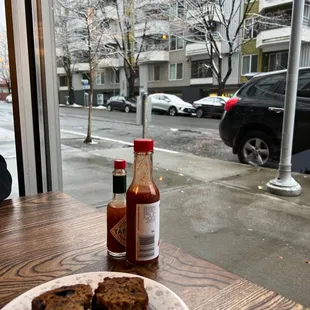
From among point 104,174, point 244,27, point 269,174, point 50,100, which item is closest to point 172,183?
point 104,174

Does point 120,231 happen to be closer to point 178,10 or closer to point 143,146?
point 143,146

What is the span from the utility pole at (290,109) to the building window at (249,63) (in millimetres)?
346

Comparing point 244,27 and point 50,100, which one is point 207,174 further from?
point 50,100

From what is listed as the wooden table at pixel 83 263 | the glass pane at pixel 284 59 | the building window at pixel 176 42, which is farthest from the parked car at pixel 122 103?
the wooden table at pixel 83 263

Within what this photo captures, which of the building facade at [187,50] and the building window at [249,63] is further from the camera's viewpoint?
the building window at [249,63]

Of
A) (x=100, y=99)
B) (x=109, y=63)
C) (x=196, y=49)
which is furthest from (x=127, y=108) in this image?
(x=196, y=49)

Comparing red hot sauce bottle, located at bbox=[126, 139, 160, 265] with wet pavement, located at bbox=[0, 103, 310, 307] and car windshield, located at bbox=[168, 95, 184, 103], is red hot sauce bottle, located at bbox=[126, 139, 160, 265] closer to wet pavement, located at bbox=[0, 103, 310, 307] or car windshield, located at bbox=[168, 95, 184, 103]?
wet pavement, located at bbox=[0, 103, 310, 307]

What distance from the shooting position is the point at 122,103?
3.84 meters

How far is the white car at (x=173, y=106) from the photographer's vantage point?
4188mm

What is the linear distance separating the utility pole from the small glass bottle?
8.03 feet

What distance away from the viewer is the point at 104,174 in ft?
11.3

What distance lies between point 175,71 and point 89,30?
1.05 m

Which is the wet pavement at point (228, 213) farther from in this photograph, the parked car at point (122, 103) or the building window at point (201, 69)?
the building window at point (201, 69)

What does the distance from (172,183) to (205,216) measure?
82 cm
